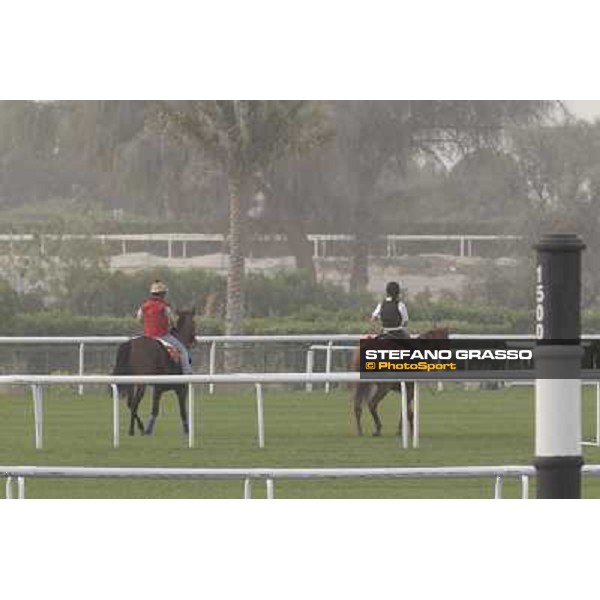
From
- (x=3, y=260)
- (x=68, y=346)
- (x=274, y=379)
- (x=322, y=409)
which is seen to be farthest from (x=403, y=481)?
(x=3, y=260)

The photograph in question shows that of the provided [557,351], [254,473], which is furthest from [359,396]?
[557,351]

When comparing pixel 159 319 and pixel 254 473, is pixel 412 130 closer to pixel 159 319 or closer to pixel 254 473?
pixel 159 319

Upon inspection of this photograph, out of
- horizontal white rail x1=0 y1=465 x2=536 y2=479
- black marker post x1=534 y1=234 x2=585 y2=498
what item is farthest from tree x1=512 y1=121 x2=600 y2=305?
black marker post x1=534 y1=234 x2=585 y2=498

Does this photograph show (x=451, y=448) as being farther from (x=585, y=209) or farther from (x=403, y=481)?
(x=585, y=209)

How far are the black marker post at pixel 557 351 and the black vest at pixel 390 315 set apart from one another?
9660 millimetres

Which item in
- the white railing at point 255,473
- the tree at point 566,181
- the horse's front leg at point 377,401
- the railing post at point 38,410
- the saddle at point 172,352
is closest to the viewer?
the white railing at point 255,473

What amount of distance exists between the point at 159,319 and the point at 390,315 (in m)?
1.87

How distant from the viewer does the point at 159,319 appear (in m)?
15.8

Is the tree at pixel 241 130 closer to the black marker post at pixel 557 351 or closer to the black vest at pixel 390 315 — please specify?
the black vest at pixel 390 315

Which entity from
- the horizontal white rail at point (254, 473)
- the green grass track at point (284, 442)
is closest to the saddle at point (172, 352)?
the green grass track at point (284, 442)

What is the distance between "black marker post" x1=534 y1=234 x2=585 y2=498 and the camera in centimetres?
523

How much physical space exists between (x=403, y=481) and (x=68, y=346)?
15191 millimetres

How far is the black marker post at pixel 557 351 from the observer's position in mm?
5227

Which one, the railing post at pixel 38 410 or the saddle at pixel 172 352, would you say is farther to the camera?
the saddle at pixel 172 352
